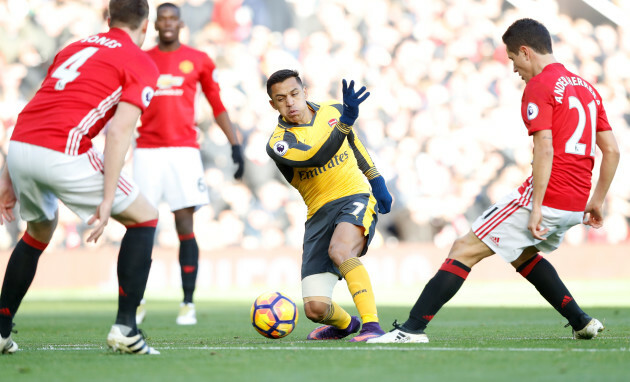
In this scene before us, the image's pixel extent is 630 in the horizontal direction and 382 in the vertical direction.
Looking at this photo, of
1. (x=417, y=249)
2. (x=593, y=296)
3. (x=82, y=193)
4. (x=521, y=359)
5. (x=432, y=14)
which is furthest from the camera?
(x=432, y=14)

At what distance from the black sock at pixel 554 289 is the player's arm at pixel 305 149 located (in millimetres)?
1309

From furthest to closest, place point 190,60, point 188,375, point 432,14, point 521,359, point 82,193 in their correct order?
point 432,14 < point 190,60 < point 82,193 < point 521,359 < point 188,375

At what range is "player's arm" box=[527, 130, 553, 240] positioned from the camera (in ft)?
15.6

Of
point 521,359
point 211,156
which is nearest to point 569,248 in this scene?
point 211,156

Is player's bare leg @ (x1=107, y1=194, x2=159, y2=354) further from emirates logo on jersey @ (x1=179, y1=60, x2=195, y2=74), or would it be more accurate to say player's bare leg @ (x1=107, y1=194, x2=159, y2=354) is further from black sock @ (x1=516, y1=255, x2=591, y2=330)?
emirates logo on jersey @ (x1=179, y1=60, x2=195, y2=74)

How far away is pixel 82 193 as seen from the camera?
4379 mm

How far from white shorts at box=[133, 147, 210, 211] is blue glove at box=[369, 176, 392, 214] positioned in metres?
2.34

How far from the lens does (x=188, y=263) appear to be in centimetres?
771

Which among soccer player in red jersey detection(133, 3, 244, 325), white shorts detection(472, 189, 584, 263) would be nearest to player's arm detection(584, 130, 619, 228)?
white shorts detection(472, 189, 584, 263)

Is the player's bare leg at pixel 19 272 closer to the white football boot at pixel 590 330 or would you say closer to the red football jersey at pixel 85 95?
the red football jersey at pixel 85 95

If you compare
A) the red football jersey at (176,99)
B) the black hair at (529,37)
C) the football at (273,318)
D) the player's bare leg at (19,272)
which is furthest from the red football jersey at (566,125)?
the red football jersey at (176,99)

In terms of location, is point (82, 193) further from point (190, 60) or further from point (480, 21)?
point (480, 21)

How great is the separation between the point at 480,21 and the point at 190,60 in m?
9.62

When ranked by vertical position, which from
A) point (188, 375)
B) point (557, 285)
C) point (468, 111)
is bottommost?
point (188, 375)
